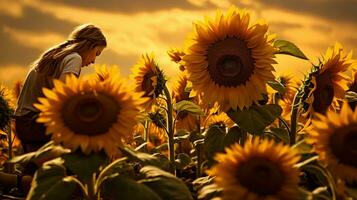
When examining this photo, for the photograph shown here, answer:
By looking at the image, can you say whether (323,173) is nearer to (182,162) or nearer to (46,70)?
(182,162)

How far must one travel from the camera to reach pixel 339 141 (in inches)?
130

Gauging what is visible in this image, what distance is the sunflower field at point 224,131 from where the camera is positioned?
3.18 metres

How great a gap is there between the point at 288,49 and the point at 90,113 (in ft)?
5.40

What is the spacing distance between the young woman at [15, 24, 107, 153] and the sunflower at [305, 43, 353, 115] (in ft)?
6.12

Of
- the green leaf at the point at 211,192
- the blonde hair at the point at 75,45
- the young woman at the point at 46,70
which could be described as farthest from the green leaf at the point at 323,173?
the blonde hair at the point at 75,45

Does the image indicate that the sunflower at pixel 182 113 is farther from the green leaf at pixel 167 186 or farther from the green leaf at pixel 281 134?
the green leaf at pixel 167 186

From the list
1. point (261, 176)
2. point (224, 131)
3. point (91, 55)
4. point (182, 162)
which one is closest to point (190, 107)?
point (182, 162)

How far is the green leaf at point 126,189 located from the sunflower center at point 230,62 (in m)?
1.54

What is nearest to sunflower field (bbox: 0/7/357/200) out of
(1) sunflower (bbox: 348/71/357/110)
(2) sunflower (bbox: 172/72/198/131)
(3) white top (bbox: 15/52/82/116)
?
(1) sunflower (bbox: 348/71/357/110)

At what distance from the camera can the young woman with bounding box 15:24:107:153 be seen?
18.8 ft

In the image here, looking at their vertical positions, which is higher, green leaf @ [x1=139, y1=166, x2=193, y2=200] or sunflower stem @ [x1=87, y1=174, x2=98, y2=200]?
green leaf @ [x1=139, y1=166, x2=193, y2=200]

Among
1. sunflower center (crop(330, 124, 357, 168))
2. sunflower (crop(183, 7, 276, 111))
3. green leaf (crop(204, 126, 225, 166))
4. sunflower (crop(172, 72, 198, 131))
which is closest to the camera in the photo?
sunflower center (crop(330, 124, 357, 168))

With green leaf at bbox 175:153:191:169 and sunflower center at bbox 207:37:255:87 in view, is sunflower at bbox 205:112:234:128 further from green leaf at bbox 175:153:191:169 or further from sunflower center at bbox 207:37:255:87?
sunflower center at bbox 207:37:255:87

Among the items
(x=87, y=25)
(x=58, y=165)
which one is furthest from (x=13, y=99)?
(x=58, y=165)
